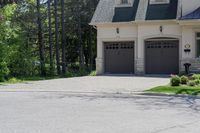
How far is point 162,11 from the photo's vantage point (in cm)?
3169

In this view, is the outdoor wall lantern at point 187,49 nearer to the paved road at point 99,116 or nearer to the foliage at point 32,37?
the foliage at point 32,37

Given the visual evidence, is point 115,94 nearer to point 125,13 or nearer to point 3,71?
point 3,71

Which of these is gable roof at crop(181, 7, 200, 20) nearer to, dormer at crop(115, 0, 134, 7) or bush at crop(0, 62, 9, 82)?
dormer at crop(115, 0, 134, 7)

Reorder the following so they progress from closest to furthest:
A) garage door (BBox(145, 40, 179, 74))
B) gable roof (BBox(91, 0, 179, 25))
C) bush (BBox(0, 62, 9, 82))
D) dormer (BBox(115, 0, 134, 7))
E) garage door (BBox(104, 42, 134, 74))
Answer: bush (BBox(0, 62, 9, 82)), garage door (BBox(145, 40, 179, 74)), gable roof (BBox(91, 0, 179, 25)), garage door (BBox(104, 42, 134, 74)), dormer (BBox(115, 0, 134, 7))

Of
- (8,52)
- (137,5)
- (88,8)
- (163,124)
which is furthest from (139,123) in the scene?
(88,8)

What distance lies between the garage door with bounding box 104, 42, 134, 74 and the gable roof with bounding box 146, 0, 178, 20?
103 inches

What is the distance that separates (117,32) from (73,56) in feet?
48.0

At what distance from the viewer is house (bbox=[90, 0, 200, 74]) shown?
99.2 feet

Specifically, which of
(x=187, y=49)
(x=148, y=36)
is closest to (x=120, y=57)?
(x=148, y=36)

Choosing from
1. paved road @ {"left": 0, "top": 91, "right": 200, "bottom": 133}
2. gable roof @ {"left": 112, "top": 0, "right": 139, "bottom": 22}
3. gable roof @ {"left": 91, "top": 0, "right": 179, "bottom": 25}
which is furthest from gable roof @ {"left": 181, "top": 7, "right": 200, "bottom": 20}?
paved road @ {"left": 0, "top": 91, "right": 200, "bottom": 133}

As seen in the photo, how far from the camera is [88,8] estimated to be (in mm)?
42000

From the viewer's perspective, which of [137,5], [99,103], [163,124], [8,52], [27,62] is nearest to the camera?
[163,124]

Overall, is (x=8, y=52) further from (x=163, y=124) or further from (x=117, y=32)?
(x=163, y=124)

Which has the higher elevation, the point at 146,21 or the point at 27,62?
the point at 146,21
